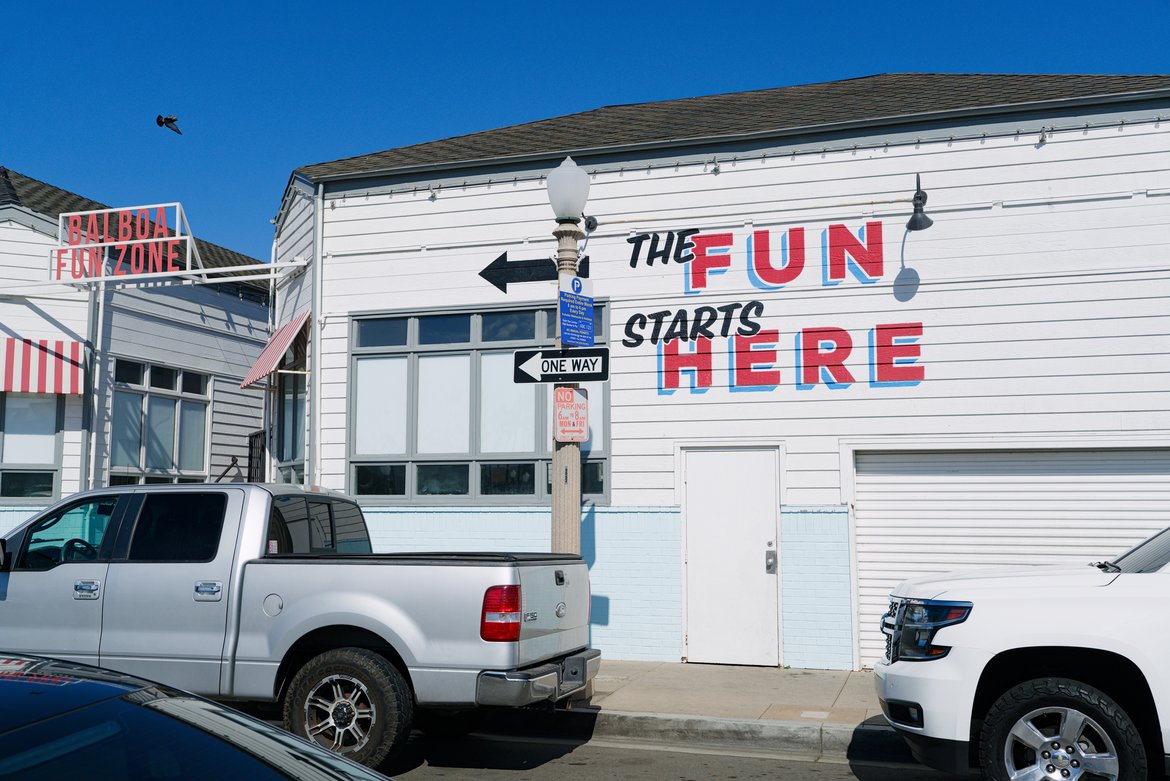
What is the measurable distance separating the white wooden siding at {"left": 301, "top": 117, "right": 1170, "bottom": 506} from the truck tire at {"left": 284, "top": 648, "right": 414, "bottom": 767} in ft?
16.1

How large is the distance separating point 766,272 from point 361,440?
4959mm

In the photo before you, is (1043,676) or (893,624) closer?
(1043,676)

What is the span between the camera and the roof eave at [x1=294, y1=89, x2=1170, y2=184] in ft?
34.0

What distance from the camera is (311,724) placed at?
6840 millimetres

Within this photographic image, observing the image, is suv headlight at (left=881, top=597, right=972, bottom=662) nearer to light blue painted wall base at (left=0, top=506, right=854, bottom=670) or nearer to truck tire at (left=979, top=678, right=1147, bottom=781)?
truck tire at (left=979, top=678, right=1147, bottom=781)

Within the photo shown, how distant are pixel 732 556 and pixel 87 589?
605 cm

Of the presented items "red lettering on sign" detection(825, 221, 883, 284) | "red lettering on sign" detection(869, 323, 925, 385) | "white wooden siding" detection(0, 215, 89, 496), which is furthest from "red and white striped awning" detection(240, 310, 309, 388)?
"red lettering on sign" detection(869, 323, 925, 385)

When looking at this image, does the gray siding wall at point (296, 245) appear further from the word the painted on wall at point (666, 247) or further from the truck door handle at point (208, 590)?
the truck door handle at point (208, 590)

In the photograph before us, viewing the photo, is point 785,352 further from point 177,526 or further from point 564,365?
point 177,526

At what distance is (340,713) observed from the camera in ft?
22.3

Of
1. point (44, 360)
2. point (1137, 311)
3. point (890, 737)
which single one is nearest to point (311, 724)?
point (890, 737)

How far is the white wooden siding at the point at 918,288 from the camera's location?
Answer: 1018 cm

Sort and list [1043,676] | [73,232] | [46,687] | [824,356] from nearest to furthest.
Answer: [46,687] → [1043,676] → [824,356] → [73,232]

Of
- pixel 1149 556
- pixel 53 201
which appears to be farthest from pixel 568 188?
pixel 53 201
